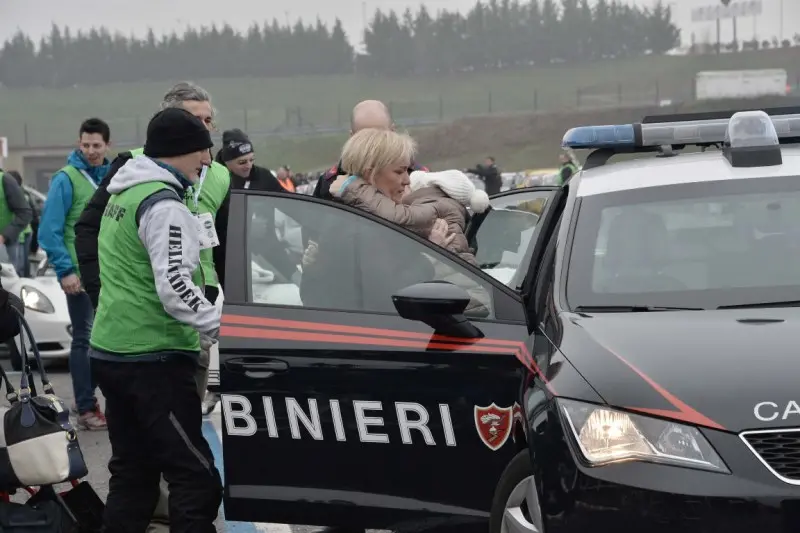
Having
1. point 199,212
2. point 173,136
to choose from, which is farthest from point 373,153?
point 173,136

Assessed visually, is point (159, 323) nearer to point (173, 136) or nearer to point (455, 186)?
point (173, 136)

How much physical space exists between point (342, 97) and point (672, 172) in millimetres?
103426

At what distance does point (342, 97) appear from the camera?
106875mm

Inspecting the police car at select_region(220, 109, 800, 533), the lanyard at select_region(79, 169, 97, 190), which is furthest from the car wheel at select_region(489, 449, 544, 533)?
the lanyard at select_region(79, 169, 97, 190)

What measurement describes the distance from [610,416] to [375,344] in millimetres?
1182

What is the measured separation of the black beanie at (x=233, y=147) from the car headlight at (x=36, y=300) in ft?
13.2

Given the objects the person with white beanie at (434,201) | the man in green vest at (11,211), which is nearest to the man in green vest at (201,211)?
the person with white beanie at (434,201)

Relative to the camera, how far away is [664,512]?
10.2 feet

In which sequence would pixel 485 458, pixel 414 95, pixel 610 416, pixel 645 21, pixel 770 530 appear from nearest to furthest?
pixel 770 530
pixel 610 416
pixel 485 458
pixel 414 95
pixel 645 21

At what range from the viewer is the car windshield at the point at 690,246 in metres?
3.95

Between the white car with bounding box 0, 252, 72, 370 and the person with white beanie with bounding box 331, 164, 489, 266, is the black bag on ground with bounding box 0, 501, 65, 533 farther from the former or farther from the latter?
the white car with bounding box 0, 252, 72, 370

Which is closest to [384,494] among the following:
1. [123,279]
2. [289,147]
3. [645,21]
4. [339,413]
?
[339,413]

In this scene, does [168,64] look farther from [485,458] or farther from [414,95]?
[485,458]

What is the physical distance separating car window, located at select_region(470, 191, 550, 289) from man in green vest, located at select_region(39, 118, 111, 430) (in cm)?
236
